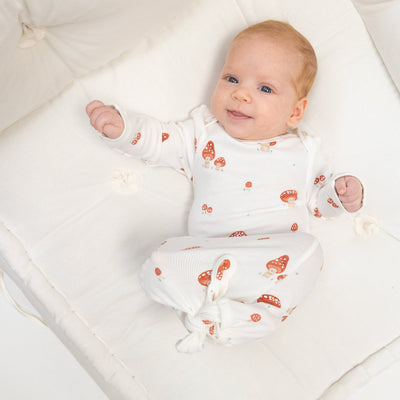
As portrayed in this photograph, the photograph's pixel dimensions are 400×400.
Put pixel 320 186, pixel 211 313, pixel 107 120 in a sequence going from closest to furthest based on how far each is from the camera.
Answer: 1. pixel 211 313
2. pixel 107 120
3. pixel 320 186

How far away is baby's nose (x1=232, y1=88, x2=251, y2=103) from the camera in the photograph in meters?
1.08

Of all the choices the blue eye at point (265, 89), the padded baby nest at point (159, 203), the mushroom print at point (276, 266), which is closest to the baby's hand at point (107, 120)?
the padded baby nest at point (159, 203)

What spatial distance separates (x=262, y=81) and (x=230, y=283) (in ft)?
1.55

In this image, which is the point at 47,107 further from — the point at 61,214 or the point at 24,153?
the point at 61,214

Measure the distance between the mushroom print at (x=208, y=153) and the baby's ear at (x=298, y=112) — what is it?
0.65ft

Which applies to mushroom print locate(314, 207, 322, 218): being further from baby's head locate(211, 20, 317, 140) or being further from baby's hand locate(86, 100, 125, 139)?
baby's hand locate(86, 100, 125, 139)

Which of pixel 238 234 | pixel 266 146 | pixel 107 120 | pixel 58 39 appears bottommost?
pixel 238 234

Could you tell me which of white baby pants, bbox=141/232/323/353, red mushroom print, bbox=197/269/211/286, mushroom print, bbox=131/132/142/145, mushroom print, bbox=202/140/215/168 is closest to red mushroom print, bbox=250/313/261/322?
white baby pants, bbox=141/232/323/353

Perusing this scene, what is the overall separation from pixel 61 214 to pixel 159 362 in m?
0.42

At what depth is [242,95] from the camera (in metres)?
1.08

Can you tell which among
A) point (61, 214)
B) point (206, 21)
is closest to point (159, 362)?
point (61, 214)

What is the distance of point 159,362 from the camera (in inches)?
42.4

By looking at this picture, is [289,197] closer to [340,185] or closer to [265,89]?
[340,185]

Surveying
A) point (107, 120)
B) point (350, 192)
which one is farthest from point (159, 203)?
point (350, 192)
